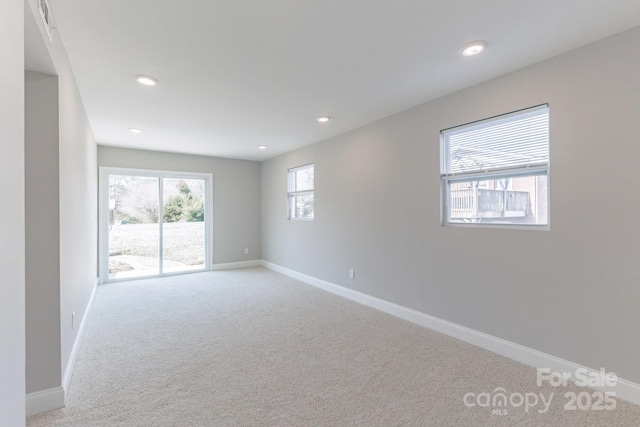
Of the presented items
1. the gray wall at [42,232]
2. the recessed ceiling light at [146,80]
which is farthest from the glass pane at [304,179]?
the gray wall at [42,232]

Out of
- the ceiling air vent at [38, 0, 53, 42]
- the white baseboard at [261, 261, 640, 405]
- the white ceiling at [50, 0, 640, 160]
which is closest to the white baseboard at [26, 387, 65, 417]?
the ceiling air vent at [38, 0, 53, 42]

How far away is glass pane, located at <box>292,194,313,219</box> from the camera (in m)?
5.36

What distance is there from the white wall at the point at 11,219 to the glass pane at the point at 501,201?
321 cm

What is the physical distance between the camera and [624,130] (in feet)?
6.51

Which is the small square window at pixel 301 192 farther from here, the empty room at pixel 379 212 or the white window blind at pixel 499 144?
Result: the white window blind at pixel 499 144

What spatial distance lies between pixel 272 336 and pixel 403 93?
2.81m

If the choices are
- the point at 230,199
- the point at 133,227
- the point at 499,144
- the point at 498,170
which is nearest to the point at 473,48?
the point at 499,144

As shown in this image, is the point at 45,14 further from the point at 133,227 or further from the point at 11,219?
the point at 133,227

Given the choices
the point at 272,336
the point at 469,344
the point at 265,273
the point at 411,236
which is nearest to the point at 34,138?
the point at 272,336

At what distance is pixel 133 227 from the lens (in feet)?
18.1

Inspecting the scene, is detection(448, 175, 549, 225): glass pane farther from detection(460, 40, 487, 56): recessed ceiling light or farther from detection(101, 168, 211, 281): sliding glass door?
detection(101, 168, 211, 281): sliding glass door

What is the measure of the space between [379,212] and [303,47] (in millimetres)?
2241

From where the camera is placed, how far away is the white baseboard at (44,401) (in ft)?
6.11

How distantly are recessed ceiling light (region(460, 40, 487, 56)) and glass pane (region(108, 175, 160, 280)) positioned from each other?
5.55 metres
